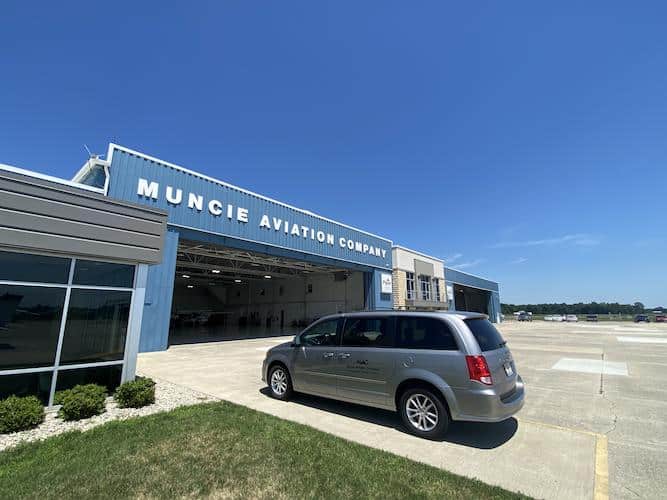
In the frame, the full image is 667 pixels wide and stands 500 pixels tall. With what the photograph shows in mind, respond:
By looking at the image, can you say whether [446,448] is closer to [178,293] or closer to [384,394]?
[384,394]

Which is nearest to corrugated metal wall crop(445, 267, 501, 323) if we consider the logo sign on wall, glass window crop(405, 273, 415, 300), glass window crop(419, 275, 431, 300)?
glass window crop(419, 275, 431, 300)

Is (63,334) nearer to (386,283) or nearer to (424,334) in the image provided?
(424,334)

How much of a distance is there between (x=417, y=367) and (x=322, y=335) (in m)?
2.04

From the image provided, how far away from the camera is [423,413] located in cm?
461

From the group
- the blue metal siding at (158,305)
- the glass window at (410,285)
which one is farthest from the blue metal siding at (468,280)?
the blue metal siding at (158,305)

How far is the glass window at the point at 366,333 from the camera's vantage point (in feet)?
17.3

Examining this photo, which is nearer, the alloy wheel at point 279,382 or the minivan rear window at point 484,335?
the minivan rear window at point 484,335

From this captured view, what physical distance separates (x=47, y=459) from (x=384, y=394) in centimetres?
426

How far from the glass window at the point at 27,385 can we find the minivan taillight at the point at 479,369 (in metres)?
6.80

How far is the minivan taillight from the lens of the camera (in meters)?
4.22

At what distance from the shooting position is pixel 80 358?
5867 mm

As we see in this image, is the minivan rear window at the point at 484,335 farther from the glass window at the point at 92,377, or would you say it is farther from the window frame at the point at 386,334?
the glass window at the point at 92,377

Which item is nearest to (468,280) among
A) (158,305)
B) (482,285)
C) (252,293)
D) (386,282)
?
(482,285)

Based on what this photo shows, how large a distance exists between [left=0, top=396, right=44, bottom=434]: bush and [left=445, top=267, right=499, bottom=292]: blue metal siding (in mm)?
40770
